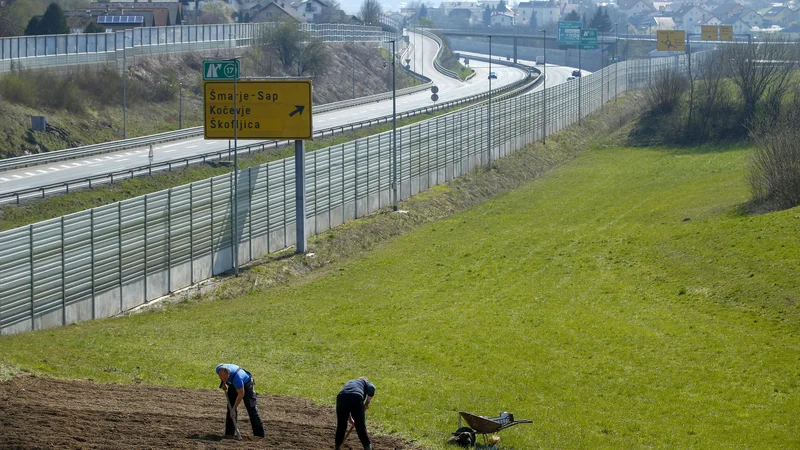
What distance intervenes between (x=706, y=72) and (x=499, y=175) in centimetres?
2875

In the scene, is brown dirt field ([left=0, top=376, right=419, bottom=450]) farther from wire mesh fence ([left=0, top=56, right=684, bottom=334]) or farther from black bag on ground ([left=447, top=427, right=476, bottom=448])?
wire mesh fence ([left=0, top=56, right=684, bottom=334])

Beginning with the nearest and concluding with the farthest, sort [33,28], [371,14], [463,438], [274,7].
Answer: [463,438] < [33,28] < [274,7] < [371,14]

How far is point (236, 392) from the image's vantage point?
1582 cm

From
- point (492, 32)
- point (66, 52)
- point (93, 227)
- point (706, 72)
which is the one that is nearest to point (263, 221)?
point (93, 227)

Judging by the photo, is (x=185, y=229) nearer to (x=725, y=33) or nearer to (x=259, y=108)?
(x=259, y=108)

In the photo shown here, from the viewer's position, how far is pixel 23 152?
54062 millimetres

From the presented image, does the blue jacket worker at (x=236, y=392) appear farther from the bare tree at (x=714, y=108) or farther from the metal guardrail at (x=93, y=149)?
the bare tree at (x=714, y=108)

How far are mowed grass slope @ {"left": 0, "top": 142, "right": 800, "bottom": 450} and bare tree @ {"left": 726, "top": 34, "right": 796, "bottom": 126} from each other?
3385cm

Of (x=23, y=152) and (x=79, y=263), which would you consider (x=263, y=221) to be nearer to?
(x=79, y=263)

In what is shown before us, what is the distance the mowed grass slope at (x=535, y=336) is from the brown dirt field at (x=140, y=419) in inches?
49.7

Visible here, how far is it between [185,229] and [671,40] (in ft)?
323

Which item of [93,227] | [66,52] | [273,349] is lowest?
[273,349]

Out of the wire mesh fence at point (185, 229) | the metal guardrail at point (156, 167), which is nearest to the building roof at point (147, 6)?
the metal guardrail at point (156, 167)

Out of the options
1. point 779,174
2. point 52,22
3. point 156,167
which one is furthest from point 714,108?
point 52,22
